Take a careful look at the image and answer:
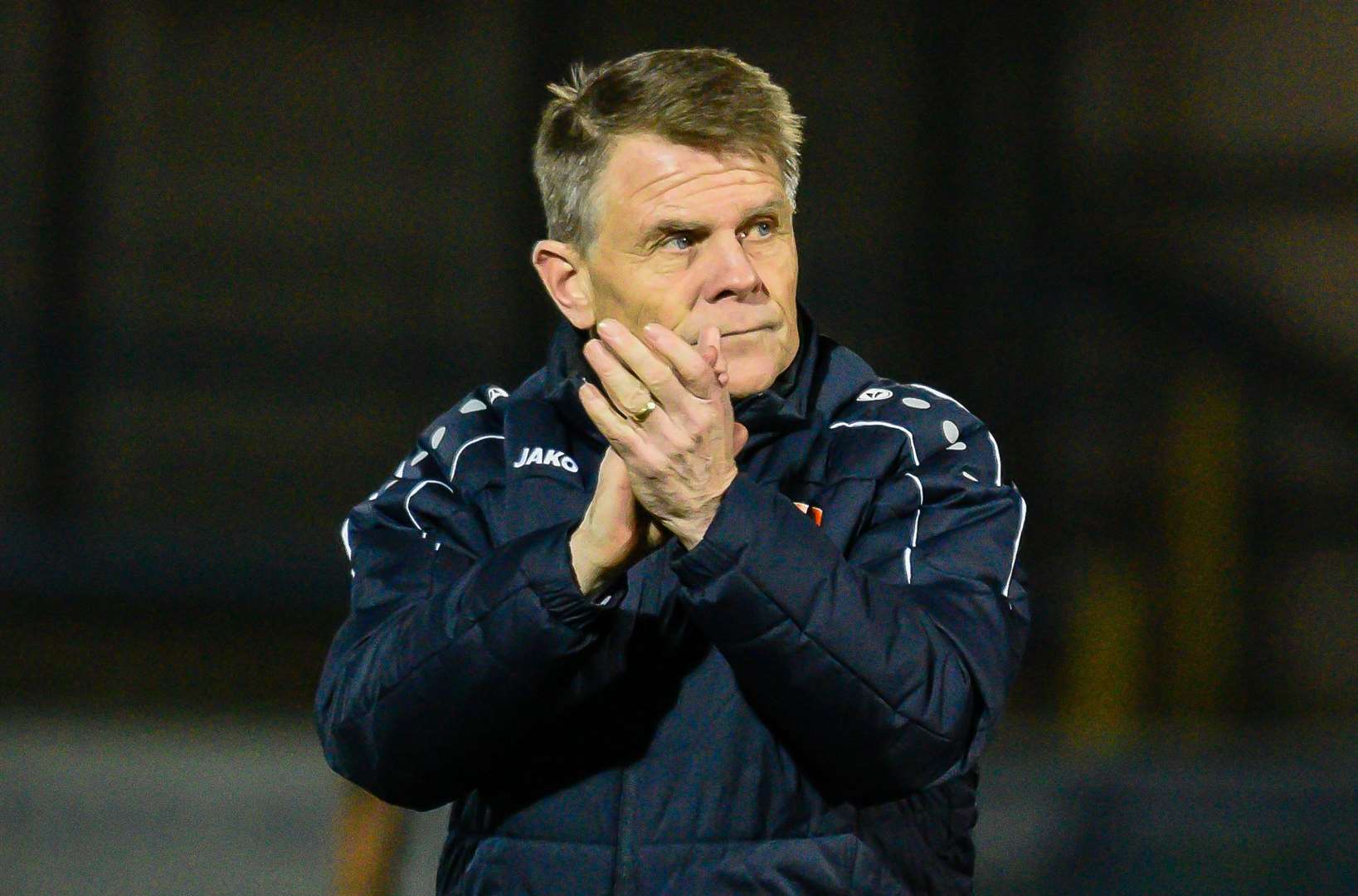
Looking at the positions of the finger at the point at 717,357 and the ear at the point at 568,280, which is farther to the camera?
the ear at the point at 568,280

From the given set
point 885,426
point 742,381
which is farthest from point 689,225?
point 885,426

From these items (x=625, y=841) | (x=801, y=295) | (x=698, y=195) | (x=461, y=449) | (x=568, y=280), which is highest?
(x=698, y=195)

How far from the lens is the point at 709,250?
151cm

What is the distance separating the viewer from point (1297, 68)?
553 centimetres

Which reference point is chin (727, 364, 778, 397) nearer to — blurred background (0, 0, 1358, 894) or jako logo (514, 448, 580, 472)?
jako logo (514, 448, 580, 472)

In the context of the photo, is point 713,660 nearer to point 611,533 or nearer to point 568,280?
point 611,533

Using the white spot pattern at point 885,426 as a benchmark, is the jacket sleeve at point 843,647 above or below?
below

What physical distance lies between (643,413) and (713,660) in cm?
26

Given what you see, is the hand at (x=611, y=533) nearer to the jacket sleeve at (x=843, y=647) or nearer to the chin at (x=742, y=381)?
the jacket sleeve at (x=843, y=647)

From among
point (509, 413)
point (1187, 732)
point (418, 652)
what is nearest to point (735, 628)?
point (418, 652)

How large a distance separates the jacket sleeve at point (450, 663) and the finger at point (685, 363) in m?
0.16

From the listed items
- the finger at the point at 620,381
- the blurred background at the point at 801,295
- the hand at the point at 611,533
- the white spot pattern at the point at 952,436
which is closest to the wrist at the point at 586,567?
the hand at the point at 611,533

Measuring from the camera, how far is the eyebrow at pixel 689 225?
4.94ft

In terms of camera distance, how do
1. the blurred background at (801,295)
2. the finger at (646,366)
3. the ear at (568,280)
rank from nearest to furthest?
the finger at (646,366) < the ear at (568,280) < the blurred background at (801,295)
